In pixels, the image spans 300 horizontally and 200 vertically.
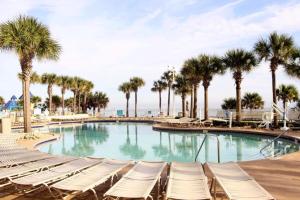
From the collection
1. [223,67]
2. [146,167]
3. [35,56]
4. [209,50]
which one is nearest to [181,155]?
[146,167]

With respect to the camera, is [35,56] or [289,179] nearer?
[289,179]

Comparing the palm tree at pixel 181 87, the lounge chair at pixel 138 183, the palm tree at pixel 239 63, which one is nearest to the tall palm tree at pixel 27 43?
the lounge chair at pixel 138 183

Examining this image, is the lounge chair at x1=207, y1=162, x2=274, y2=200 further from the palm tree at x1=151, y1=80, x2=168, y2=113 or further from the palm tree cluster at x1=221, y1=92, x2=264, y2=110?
the palm tree at x1=151, y1=80, x2=168, y2=113

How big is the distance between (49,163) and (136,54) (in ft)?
82.4

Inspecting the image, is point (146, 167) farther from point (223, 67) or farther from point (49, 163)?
point (223, 67)

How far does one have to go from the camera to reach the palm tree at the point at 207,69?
93.0 feet

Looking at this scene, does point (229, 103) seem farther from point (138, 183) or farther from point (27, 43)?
point (138, 183)

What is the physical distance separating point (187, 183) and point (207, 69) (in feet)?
80.2

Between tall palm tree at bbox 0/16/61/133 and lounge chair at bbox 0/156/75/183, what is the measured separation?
11627 millimetres

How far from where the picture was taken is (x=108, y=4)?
→ 17.1 meters

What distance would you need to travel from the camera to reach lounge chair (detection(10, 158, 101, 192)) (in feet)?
17.7

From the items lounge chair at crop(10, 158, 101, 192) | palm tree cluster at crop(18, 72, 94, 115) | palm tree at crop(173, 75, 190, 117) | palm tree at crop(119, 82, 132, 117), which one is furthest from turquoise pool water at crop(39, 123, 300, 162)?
palm tree at crop(119, 82, 132, 117)

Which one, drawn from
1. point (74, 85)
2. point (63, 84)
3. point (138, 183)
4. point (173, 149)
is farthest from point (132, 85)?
point (138, 183)

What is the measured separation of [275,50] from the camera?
2283cm
